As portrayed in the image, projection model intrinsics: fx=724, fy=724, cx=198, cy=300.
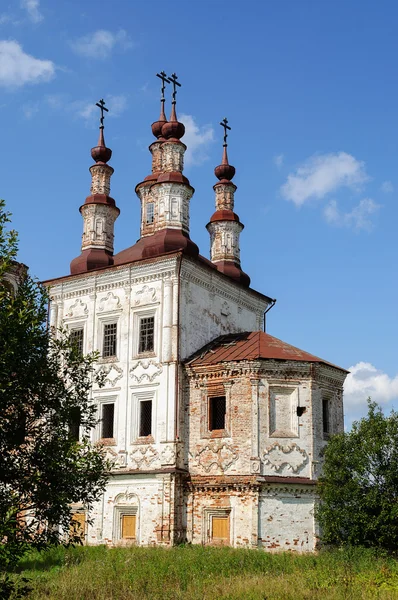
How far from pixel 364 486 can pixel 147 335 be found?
976cm

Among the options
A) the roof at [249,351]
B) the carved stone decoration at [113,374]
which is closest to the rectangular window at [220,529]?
the roof at [249,351]

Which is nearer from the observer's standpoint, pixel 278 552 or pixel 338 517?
pixel 338 517

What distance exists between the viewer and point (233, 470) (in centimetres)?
2219

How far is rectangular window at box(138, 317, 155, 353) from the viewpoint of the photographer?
24656 millimetres

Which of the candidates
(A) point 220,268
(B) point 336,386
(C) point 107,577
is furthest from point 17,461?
(A) point 220,268

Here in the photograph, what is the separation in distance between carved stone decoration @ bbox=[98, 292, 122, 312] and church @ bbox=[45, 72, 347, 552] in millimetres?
39

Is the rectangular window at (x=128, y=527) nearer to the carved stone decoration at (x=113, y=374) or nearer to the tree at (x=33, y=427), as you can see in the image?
the carved stone decoration at (x=113, y=374)

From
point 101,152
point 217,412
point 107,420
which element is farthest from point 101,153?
point 217,412

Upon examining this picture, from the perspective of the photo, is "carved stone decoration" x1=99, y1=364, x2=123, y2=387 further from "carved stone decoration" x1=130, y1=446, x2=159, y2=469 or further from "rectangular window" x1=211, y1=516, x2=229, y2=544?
"rectangular window" x1=211, y1=516, x2=229, y2=544

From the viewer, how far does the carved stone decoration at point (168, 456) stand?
2275cm

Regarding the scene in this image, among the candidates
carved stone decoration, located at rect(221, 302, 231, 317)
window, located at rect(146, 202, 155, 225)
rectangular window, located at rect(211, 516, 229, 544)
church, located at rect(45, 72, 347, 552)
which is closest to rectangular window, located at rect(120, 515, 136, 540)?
church, located at rect(45, 72, 347, 552)

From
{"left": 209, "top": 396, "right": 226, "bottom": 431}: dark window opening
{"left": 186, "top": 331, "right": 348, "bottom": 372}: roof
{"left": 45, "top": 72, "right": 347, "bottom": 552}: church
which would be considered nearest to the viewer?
{"left": 45, "top": 72, "right": 347, "bottom": 552}: church

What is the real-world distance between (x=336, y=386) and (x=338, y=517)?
707cm

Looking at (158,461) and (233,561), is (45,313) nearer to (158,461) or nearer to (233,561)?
(233,561)
